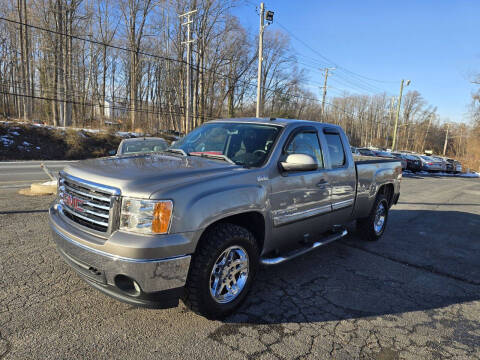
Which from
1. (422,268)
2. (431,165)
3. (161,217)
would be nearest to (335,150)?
(422,268)

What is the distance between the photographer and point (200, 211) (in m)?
2.63

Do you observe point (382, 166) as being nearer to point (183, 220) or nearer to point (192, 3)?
point (183, 220)

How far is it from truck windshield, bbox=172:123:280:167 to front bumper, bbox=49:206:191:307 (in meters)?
1.38

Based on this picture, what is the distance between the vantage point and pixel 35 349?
7.91ft

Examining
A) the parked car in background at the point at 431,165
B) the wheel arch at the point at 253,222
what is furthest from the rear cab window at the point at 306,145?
the parked car in background at the point at 431,165

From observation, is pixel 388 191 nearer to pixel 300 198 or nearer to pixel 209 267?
pixel 300 198

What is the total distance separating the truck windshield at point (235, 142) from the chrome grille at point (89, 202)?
1.34 m

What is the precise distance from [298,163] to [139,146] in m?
7.07

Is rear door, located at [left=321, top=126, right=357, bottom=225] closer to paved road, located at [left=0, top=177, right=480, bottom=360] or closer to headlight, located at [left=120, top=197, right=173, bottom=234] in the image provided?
paved road, located at [left=0, top=177, right=480, bottom=360]

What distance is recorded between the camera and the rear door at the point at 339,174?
14.4 ft

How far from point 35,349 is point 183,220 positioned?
144 cm

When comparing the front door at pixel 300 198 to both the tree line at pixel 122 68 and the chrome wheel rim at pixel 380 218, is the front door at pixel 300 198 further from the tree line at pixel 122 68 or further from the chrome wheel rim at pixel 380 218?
the tree line at pixel 122 68

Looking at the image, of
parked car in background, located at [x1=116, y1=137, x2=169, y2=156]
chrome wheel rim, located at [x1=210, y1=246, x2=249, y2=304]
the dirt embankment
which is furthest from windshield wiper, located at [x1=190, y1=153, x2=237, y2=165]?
the dirt embankment

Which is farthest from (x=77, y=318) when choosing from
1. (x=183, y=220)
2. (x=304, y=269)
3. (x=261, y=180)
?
(x=304, y=269)
